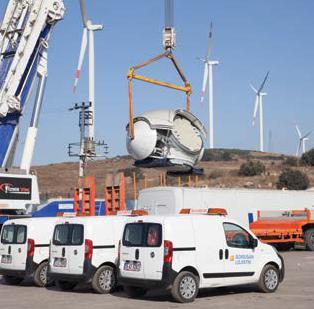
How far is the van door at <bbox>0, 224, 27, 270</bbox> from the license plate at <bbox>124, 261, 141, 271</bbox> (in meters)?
3.58

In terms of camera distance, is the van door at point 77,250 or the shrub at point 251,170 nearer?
the van door at point 77,250

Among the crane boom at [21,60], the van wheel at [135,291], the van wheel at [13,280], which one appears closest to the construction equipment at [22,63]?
the crane boom at [21,60]

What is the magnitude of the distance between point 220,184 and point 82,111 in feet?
91.5

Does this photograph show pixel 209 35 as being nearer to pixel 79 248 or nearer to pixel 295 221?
pixel 295 221

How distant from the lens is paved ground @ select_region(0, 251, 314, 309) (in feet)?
40.2

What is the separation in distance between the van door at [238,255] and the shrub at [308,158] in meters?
70.7

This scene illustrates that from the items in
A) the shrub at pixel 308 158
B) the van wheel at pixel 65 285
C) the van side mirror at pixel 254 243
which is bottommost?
the van wheel at pixel 65 285

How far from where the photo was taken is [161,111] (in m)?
25.7

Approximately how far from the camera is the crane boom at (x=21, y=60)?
29609 mm

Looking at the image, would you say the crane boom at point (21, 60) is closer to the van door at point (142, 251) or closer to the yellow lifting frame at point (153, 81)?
the yellow lifting frame at point (153, 81)

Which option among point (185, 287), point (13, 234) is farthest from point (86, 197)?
point (185, 287)

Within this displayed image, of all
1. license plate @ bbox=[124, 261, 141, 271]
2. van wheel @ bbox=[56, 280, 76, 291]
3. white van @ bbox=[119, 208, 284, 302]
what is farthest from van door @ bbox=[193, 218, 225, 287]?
van wheel @ bbox=[56, 280, 76, 291]

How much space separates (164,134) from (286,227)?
6432mm

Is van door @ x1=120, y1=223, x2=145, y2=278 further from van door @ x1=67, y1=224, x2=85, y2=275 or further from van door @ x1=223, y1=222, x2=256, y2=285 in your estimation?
van door @ x1=223, y1=222, x2=256, y2=285
